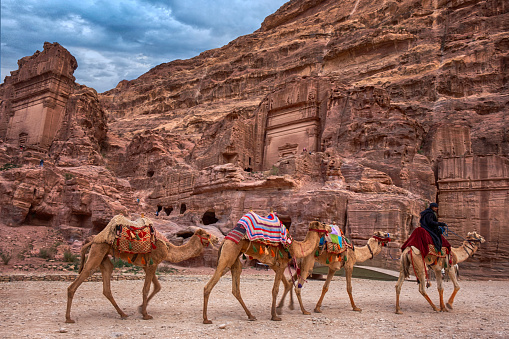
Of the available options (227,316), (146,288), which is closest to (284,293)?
(227,316)

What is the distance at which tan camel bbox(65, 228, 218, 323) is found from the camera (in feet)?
23.0

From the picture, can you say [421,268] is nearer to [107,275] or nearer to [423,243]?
[423,243]

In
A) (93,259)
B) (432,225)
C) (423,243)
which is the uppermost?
(432,225)

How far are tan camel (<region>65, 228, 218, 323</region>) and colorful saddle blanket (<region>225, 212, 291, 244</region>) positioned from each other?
0.87m

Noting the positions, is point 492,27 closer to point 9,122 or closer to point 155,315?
point 155,315

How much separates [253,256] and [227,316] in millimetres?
1292

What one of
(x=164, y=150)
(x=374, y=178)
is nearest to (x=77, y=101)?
(x=164, y=150)

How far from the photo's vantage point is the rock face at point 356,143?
776 inches

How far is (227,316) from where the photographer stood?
295 inches

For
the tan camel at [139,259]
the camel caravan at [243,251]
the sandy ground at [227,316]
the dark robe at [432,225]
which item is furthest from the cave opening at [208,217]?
the dark robe at [432,225]

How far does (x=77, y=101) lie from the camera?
124 ft

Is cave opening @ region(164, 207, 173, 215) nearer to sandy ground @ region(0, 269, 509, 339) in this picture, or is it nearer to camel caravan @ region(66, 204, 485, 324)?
sandy ground @ region(0, 269, 509, 339)

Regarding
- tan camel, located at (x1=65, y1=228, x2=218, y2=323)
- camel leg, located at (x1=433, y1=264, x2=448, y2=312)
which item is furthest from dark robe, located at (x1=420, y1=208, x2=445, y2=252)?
tan camel, located at (x1=65, y1=228, x2=218, y2=323)

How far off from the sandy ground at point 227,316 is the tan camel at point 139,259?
1.33 ft
